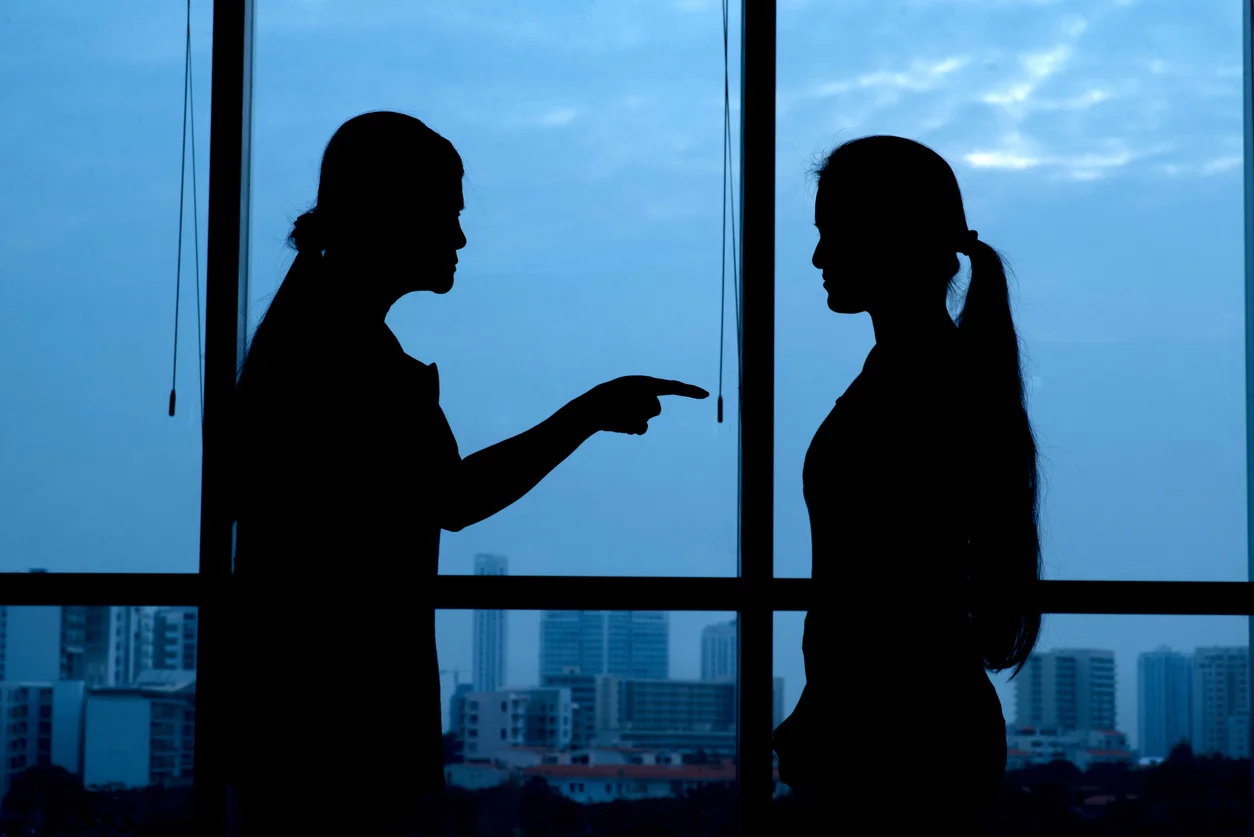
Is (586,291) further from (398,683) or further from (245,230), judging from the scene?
(398,683)

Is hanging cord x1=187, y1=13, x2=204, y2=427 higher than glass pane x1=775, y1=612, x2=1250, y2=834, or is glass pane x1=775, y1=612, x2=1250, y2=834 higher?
hanging cord x1=187, y1=13, x2=204, y2=427

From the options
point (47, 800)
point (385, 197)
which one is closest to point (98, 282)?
point (47, 800)

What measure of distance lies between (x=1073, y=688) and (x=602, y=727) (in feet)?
3.03

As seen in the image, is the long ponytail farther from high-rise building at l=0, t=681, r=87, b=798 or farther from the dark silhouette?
high-rise building at l=0, t=681, r=87, b=798

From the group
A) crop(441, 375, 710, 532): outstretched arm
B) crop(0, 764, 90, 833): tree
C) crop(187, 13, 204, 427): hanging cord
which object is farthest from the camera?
crop(187, 13, 204, 427): hanging cord

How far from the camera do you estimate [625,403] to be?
1.28 metres

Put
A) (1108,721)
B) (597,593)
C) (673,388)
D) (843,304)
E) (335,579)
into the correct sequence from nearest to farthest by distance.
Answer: (335,579), (673,388), (843,304), (597,593), (1108,721)

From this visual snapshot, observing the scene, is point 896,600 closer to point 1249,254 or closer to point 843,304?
point 843,304

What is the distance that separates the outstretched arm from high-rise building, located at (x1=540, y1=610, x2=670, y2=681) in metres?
0.75

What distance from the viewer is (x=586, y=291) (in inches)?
86.7

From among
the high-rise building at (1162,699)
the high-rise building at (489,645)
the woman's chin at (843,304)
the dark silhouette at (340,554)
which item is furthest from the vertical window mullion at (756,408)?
the dark silhouette at (340,554)

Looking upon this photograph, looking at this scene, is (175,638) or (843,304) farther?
(175,638)

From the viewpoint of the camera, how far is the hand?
1.27m

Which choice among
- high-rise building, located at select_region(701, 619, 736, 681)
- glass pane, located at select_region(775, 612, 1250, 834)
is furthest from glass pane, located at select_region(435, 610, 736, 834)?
glass pane, located at select_region(775, 612, 1250, 834)
